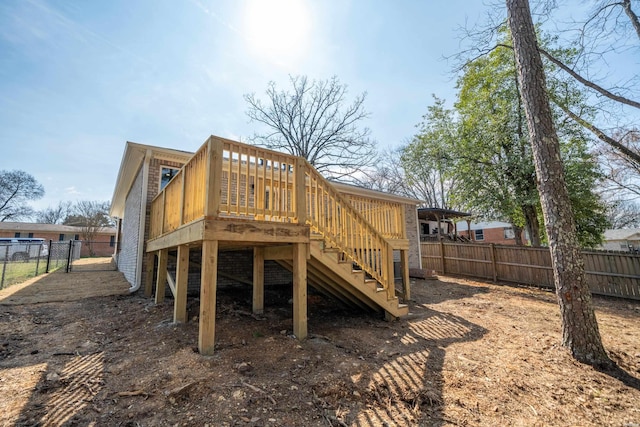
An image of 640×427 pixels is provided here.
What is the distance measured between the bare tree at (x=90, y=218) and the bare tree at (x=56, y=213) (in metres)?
2.09

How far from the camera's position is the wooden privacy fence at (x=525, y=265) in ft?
25.0

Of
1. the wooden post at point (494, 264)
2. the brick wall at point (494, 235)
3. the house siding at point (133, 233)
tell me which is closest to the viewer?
the house siding at point (133, 233)

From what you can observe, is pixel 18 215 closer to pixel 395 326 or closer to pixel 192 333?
pixel 192 333

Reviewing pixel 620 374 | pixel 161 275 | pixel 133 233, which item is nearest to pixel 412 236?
pixel 620 374

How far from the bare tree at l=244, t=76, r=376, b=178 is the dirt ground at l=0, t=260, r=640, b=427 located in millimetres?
15058

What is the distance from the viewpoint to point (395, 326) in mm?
4707

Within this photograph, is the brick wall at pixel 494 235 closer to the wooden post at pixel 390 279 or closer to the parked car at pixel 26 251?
the wooden post at pixel 390 279

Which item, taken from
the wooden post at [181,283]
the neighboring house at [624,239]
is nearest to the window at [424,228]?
the neighboring house at [624,239]

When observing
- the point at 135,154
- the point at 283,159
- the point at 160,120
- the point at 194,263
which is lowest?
the point at 194,263

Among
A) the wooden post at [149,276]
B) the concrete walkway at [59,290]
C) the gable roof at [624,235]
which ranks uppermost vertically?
the gable roof at [624,235]

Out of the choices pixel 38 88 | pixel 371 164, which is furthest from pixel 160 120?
pixel 371 164

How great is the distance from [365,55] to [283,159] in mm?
7190

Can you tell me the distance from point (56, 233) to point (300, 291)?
38.7m

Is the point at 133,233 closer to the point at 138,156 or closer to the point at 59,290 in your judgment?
the point at 59,290
